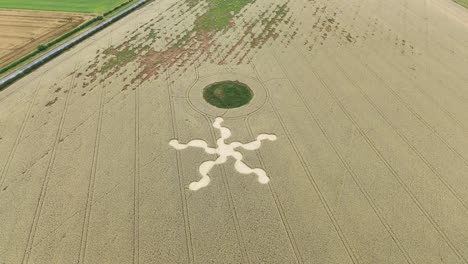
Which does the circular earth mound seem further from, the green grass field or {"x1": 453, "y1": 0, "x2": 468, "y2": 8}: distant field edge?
{"x1": 453, "y1": 0, "x2": 468, "y2": 8}: distant field edge

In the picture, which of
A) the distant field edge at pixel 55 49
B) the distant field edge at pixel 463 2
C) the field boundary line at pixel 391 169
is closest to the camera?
the field boundary line at pixel 391 169

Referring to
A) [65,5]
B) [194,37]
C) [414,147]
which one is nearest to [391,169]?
[414,147]

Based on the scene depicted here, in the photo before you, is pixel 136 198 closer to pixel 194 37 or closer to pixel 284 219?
pixel 284 219

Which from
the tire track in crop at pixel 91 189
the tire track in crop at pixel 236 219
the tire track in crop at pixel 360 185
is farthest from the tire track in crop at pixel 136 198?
the tire track in crop at pixel 360 185

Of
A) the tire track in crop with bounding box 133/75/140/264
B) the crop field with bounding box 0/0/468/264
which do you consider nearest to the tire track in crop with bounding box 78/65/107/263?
the crop field with bounding box 0/0/468/264

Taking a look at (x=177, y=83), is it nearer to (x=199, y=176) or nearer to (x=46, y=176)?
(x=199, y=176)

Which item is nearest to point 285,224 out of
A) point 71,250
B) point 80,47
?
point 71,250

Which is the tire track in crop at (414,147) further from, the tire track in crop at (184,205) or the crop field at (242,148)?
the tire track in crop at (184,205)
